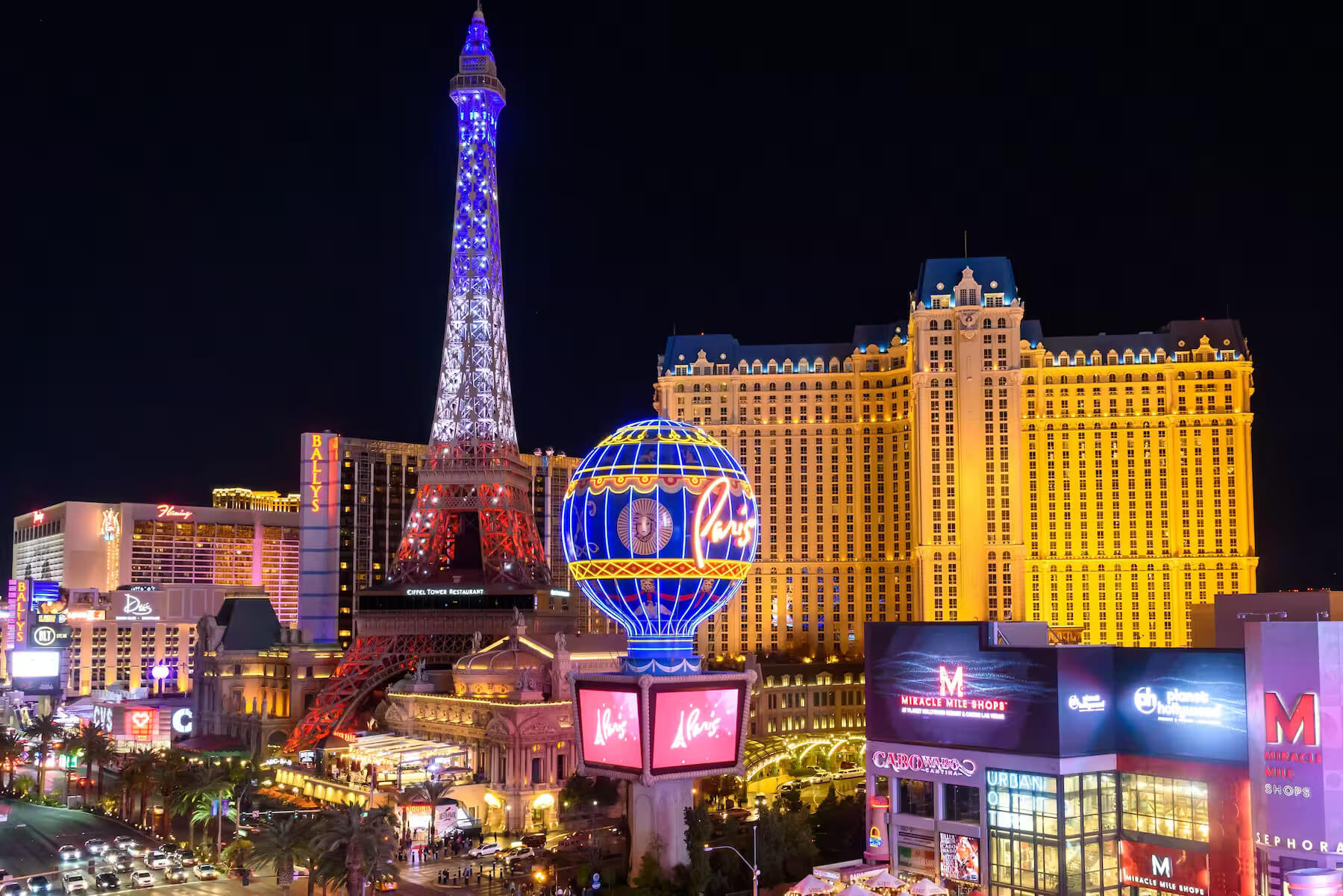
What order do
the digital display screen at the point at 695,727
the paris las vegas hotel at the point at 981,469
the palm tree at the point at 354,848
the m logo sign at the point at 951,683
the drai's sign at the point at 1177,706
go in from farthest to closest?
1. the paris las vegas hotel at the point at 981,469
2. the m logo sign at the point at 951,683
3. the digital display screen at the point at 695,727
4. the drai's sign at the point at 1177,706
5. the palm tree at the point at 354,848

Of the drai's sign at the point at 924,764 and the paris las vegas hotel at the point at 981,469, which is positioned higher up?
the paris las vegas hotel at the point at 981,469

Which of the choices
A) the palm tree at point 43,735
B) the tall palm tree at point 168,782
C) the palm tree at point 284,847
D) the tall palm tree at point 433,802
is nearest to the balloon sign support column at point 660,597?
the palm tree at point 284,847

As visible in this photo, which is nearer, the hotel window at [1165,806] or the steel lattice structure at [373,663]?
the hotel window at [1165,806]

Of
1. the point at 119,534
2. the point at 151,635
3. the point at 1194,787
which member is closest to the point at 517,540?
the point at 1194,787

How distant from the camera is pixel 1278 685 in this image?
196 ft

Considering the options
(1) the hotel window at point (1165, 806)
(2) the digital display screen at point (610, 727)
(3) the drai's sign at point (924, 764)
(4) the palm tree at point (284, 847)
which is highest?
(2) the digital display screen at point (610, 727)

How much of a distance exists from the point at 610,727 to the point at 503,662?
104ft

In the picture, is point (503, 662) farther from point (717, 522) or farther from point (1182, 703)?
point (1182, 703)

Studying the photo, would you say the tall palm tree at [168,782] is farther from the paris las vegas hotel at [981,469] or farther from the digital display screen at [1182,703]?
the paris las vegas hotel at [981,469]

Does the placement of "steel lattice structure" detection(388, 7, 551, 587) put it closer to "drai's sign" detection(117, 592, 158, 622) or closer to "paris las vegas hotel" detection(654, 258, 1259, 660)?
"paris las vegas hotel" detection(654, 258, 1259, 660)

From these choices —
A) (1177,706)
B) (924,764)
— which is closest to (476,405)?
(924,764)

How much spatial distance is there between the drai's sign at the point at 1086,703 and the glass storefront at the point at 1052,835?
3.18 meters

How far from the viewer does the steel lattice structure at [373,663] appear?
110m

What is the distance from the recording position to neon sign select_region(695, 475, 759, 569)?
65.9 meters
